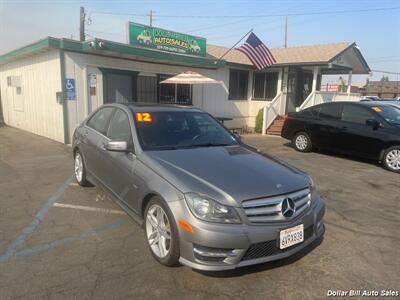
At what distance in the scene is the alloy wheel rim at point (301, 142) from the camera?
959cm

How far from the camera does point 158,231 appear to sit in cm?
320

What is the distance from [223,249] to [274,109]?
41.8 feet

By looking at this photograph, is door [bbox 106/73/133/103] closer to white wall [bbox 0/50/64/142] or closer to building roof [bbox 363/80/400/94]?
white wall [bbox 0/50/64/142]

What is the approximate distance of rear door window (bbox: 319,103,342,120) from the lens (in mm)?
8867

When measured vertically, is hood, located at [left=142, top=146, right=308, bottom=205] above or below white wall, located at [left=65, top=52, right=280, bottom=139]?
below

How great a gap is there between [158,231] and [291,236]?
4.17ft

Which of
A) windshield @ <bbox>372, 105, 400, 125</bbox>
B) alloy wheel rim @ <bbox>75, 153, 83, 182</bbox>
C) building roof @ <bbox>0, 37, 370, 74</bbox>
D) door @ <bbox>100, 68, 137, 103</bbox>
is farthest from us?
door @ <bbox>100, 68, 137, 103</bbox>

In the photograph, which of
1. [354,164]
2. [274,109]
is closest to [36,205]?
[354,164]

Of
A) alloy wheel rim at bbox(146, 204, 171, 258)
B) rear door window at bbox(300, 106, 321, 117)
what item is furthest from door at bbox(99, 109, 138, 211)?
rear door window at bbox(300, 106, 321, 117)

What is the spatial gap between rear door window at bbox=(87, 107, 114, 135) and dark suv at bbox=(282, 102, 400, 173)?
20.6ft

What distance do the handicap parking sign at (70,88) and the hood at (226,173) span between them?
272 inches

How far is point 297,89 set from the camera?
1666cm

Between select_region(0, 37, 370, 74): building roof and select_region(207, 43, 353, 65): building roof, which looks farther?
select_region(207, 43, 353, 65): building roof

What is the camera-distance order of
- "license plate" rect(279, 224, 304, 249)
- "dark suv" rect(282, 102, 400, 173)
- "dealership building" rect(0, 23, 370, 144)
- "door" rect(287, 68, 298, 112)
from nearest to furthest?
"license plate" rect(279, 224, 304, 249)
"dark suv" rect(282, 102, 400, 173)
"dealership building" rect(0, 23, 370, 144)
"door" rect(287, 68, 298, 112)
